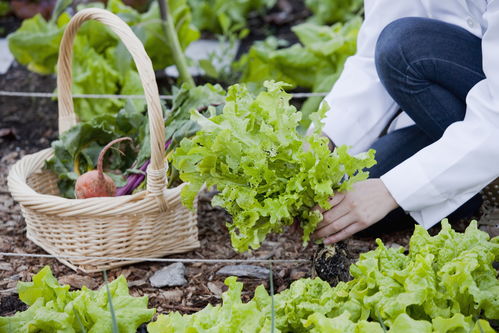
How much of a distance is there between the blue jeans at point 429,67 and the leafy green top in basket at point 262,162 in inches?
20.2

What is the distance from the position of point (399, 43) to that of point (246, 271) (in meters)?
0.81

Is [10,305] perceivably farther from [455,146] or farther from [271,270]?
[455,146]

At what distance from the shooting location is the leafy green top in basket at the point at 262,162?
1688 millimetres

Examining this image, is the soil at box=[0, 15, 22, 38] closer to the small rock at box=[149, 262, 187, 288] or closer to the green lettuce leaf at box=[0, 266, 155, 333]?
the small rock at box=[149, 262, 187, 288]

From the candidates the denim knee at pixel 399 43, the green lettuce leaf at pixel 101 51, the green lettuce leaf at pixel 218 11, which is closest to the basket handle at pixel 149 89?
the denim knee at pixel 399 43

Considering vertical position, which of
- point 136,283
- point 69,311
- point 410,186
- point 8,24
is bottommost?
point 8,24

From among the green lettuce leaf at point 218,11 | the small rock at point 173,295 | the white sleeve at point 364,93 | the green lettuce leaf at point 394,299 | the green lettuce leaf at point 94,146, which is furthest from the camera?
the green lettuce leaf at point 218,11

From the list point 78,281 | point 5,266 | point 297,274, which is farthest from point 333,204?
point 5,266

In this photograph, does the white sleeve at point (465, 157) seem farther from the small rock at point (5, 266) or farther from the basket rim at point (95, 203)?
the small rock at point (5, 266)

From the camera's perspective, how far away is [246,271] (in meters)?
2.24

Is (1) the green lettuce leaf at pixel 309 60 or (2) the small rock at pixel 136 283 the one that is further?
(1) the green lettuce leaf at pixel 309 60

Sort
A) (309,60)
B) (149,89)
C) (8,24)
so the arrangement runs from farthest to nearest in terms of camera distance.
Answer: (8,24) < (309,60) < (149,89)

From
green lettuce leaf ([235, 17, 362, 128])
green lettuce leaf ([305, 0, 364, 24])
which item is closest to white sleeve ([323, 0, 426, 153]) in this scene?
green lettuce leaf ([235, 17, 362, 128])

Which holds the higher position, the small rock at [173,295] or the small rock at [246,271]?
the small rock at [246,271]
